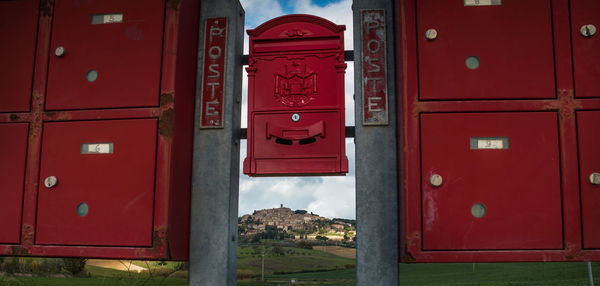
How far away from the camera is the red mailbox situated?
3340 mm

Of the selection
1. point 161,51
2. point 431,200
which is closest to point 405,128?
point 431,200

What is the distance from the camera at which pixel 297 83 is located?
3441mm

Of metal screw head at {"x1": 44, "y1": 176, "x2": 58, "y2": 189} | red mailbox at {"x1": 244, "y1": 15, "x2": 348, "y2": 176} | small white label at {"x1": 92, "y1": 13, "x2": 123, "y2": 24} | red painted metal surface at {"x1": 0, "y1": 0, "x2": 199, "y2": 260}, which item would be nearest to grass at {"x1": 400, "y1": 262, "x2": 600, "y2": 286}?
red mailbox at {"x1": 244, "y1": 15, "x2": 348, "y2": 176}

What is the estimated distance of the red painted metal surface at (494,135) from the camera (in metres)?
2.60

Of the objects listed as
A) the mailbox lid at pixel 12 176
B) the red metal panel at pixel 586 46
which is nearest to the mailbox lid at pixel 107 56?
the mailbox lid at pixel 12 176

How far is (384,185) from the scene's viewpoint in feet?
9.93

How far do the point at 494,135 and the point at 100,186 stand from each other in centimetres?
237

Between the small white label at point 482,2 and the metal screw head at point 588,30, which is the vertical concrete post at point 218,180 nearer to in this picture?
the small white label at point 482,2

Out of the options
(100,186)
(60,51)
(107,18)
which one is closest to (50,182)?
(100,186)

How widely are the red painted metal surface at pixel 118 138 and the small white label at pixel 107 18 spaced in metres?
0.03

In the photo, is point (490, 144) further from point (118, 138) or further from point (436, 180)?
point (118, 138)

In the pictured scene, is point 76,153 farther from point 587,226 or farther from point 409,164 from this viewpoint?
point 587,226

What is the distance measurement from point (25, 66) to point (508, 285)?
6087 mm

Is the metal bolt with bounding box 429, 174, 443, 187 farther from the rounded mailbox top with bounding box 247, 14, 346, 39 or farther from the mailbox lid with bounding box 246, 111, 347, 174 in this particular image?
the rounded mailbox top with bounding box 247, 14, 346, 39
